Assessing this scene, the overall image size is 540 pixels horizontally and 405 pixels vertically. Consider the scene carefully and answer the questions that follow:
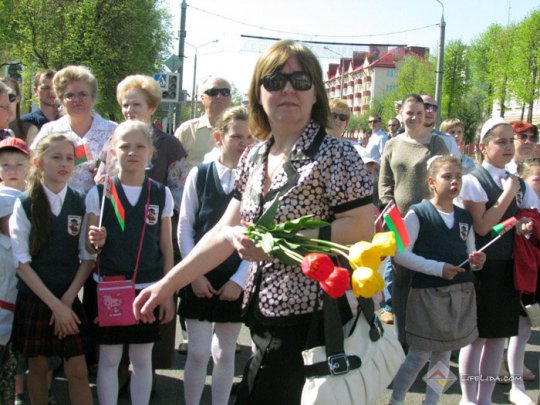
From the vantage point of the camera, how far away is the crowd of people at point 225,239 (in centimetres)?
239

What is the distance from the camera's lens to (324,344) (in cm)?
225

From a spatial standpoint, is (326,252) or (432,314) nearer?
(326,252)

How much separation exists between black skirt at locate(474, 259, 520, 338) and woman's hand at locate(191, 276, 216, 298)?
1.93m

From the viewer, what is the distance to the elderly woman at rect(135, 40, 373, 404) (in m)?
2.32

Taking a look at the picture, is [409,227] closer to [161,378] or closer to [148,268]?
[148,268]

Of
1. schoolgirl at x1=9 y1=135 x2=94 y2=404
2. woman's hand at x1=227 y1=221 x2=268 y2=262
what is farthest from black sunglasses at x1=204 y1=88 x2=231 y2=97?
woman's hand at x1=227 y1=221 x2=268 y2=262

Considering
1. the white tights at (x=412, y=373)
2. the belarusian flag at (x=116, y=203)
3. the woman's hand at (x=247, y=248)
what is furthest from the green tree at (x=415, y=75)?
the woman's hand at (x=247, y=248)

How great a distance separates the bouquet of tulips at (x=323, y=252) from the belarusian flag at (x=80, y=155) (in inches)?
88.0

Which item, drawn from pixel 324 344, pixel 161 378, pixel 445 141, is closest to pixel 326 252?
pixel 324 344

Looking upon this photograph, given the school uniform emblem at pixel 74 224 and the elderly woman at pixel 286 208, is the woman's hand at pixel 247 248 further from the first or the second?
the school uniform emblem at pixel 74 224

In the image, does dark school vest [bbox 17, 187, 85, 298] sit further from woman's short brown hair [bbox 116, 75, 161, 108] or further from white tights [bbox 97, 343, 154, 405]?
woman's short brown hair [bbox 116, 75, 161, 108]

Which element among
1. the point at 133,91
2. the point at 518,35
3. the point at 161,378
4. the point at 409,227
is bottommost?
the point at 161,378

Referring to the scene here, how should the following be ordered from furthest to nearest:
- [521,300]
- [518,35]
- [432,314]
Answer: [518,35]
[521,300]
[432,314]

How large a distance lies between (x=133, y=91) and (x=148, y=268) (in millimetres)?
1551
